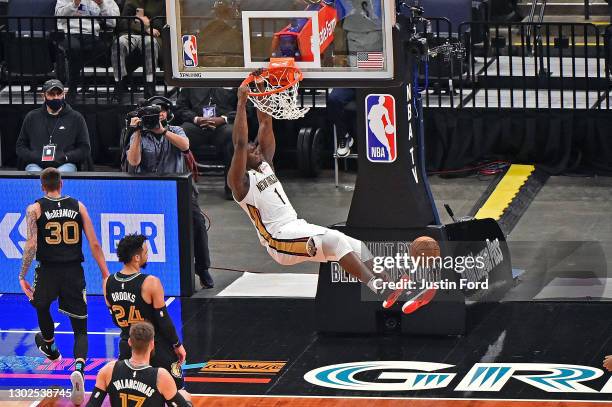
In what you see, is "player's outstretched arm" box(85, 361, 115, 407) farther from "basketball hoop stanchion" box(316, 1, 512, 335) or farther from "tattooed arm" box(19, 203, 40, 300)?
"basketball hoop stanchion" box(316, 1, 512, 335)

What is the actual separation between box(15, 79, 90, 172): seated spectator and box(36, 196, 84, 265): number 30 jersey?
397 cm

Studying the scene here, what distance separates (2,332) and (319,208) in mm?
4900

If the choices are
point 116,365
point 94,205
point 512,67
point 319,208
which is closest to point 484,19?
point 512,67

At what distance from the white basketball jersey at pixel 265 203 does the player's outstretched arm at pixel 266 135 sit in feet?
0.40

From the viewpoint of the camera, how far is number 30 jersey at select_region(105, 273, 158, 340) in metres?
11.1

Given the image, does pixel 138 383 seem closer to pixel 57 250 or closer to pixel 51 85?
pixel 57 250

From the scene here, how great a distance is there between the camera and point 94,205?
1484cm

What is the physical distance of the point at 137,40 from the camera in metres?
19.6

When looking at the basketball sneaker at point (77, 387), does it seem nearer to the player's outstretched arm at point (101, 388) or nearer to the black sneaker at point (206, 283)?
the player's outstretched arm at point (101, 388)

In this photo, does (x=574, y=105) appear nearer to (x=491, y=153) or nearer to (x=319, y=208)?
(x=491, y=153)

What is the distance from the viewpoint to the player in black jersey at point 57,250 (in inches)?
491

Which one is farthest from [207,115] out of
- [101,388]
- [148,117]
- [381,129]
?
[101,388]

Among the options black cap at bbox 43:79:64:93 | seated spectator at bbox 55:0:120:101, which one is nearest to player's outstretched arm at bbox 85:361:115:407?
black cap at bbox 43:79:64:93

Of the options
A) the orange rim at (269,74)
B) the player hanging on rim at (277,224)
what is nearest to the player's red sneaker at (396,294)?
the player hanging on rim at (277,224)
